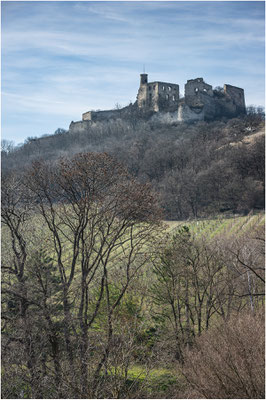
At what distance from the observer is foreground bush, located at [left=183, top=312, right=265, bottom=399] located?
37.1 ft

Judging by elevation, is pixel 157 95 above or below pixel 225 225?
above

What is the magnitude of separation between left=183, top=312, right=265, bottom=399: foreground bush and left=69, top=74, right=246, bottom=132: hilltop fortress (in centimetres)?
6902

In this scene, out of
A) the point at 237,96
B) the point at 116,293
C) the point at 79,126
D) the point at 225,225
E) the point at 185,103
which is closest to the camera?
the point at 116,293

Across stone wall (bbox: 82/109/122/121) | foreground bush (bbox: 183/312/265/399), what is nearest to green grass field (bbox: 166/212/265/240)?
foreground bush (bbox: 183/312/265/399)

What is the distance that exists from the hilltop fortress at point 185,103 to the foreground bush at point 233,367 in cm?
6902

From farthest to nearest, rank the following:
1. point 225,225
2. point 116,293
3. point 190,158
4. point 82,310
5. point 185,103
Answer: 1. point 185,103
2. point 190,158
3. point 225,225
4. point 116,293
5. point 82,310

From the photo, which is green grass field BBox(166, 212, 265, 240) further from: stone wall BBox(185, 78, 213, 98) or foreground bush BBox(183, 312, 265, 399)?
stone wall BBox(185, 78, 213, 98)

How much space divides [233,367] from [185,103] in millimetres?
73240

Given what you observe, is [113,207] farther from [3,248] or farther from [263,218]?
[263,218]

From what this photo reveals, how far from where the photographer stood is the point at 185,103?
81375 millimetres

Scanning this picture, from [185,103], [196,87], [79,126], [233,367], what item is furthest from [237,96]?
Answer: [233,367]

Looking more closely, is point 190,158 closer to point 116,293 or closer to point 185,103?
point 185,103

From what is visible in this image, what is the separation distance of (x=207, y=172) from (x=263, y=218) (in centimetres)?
1474

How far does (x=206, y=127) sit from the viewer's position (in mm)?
73938
